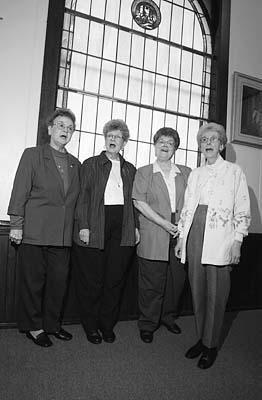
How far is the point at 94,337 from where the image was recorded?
7.66 ft

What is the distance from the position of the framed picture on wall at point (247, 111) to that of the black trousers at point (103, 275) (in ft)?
6.97

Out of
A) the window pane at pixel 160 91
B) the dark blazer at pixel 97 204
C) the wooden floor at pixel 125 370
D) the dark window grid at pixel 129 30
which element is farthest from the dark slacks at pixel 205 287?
the dark window grid at pixel 129 30

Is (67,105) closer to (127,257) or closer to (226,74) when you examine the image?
(127,257)

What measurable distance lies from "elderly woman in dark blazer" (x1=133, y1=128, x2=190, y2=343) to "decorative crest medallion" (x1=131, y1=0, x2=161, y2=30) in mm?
1716

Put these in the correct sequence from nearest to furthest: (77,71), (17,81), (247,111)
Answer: (17,81)
(77,71)
(247,111)

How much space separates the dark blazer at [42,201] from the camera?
87.7 inches

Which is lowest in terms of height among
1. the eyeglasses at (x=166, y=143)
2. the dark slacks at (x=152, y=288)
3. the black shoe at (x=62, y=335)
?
the black shoe at (x=62, y=335)

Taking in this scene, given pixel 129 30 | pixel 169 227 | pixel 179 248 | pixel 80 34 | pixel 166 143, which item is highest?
pixel 129 30

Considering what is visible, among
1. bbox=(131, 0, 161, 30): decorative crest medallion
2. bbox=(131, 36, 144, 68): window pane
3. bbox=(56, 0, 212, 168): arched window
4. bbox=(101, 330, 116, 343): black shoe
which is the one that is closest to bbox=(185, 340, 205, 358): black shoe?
bbox=(101, 330, 116, 343): black shoe

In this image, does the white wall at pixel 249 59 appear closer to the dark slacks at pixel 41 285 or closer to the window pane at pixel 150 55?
the window pane at pixel 150 55

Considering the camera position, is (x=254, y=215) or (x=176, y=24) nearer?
(x=176, y=24)

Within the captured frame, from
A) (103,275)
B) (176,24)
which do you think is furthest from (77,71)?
(103,275)

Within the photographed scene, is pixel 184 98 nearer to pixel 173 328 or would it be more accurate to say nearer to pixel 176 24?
pixel 176 24

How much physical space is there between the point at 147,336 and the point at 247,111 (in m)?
2.86
